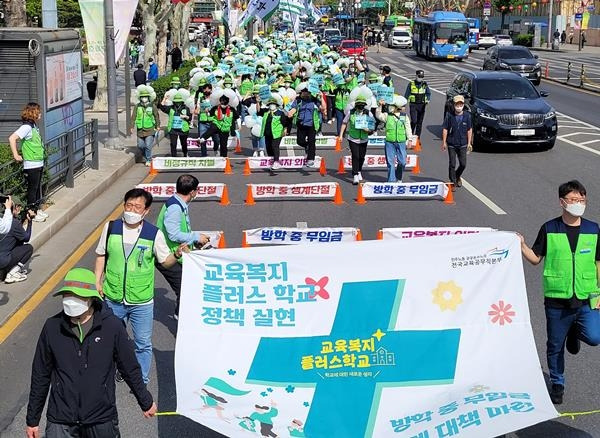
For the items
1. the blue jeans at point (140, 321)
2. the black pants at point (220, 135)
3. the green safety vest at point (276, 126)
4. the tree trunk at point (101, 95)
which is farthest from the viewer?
the tree trunk at point (101, 95)

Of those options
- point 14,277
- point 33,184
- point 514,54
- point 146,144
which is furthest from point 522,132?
point 514,54

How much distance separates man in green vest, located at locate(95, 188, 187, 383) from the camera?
672cm

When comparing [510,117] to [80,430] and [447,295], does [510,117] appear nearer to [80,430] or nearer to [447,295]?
[447,295]

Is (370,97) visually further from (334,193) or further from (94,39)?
(94,39)

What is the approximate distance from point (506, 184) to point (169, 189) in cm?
642

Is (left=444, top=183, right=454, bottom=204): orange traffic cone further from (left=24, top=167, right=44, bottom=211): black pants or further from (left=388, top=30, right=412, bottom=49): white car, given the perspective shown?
(left=388, top=30, right=412, bottom=49): white car

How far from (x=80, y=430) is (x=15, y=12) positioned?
1725cm

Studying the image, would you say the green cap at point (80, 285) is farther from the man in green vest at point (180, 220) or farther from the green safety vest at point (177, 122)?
the green safety vest at point (177, 122)

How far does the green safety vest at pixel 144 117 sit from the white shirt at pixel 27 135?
5.21 m

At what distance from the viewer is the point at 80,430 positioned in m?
5.10

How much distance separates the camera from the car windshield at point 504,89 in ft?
70.5

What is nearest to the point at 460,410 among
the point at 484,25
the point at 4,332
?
the point at 4,332

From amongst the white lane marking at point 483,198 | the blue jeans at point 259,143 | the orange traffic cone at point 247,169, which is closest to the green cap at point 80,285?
the white lane marking at point 483,198

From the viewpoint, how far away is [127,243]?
22.1 feet
